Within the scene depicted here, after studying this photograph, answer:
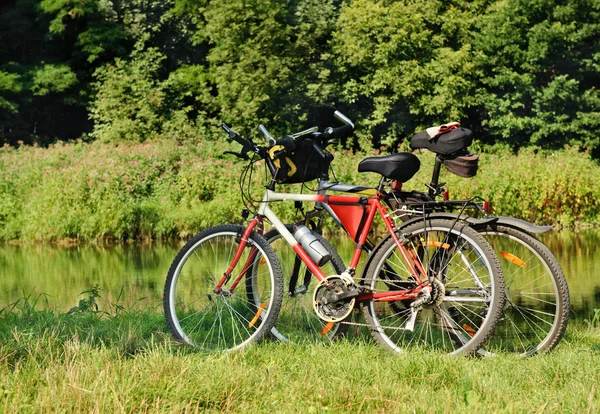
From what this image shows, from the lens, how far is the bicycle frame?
13.9 feet

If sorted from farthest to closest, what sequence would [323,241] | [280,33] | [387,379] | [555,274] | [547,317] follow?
[280,33] < [547,317] < [323,241] < [555,274] < [387,379]

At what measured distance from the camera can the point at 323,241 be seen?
4.57 metres

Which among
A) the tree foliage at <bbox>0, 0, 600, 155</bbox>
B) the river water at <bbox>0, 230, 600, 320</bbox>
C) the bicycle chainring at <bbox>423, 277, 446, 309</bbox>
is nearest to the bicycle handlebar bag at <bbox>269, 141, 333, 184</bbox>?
the bicycle chainring at <bbox>423, 277, 446, 309</bbox>

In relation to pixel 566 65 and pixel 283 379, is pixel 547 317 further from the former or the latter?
pixel 566 65

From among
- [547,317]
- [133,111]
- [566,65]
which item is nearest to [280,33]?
[133,111]

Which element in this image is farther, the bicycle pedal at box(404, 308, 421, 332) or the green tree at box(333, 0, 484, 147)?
the green tree at box(333, 0, 484, 147)

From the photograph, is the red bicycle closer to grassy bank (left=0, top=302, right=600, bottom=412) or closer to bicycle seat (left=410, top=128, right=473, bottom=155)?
bicycle seat (left=410, top=128, right=473, bottom=155)

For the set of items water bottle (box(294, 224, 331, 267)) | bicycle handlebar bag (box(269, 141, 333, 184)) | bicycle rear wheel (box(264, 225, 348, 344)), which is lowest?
bicycle rear wheel (box(264, 225, 348, 344))

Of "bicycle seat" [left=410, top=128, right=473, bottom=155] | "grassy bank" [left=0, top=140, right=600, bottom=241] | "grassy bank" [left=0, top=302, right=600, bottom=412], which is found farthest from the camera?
"grassy bank" [left=0, top=140, right=600, bottom=241]

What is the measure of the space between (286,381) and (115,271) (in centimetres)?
642

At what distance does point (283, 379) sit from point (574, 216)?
11866 mm

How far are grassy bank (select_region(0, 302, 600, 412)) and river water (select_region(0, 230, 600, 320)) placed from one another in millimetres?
2351

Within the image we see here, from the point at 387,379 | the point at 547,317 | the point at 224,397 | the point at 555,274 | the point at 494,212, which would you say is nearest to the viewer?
the point at 224,397

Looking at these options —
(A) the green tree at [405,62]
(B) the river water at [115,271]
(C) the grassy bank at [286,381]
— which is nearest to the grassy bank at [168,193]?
(B) the river water at [115,271]
